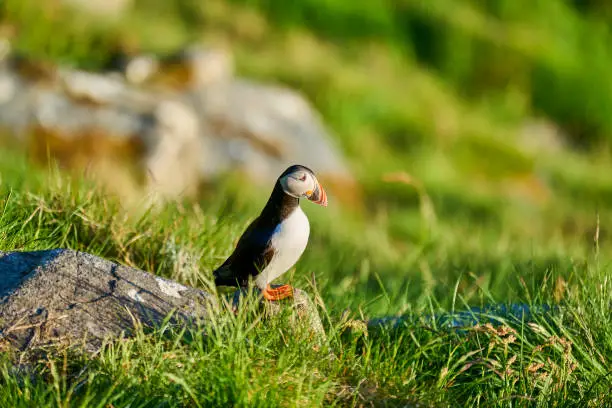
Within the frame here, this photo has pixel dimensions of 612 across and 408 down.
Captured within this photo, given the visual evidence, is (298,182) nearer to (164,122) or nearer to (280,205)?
(280,205)

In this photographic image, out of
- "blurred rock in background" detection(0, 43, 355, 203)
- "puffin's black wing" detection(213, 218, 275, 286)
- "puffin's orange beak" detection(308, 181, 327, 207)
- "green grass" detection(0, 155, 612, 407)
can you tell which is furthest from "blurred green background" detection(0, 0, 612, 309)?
"puffin's orange beak" detection(308, 181, 327, 207)

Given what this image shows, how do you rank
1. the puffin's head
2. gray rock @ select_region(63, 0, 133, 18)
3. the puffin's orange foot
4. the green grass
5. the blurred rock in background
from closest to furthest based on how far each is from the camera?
the green grass < the puffin's head < the puffin's orange foot < the blurred rock in background < gray rock @ select_region(63, 0, 133, 18)

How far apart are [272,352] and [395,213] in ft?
21.0

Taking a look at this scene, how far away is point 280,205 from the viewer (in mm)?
3627

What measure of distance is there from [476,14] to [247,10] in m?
3.93

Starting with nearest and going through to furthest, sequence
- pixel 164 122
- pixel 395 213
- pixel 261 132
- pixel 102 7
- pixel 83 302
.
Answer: pixel 83 302 < pixel 164 122 < pixel 261 132 < pixel 395 213 < pixel 102 7

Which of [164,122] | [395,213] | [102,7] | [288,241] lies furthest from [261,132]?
[288,241]

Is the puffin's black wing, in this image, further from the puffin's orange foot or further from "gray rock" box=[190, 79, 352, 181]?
"gray rock" box=[190, 79, 352, 181]

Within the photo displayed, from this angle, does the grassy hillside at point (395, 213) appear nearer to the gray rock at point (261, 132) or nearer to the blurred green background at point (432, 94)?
the blurred green background at point (432, 94)

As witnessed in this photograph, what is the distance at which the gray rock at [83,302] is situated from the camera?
3.37 meters

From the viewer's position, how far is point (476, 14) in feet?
49.5

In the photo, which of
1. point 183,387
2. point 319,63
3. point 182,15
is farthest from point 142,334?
point 182,15

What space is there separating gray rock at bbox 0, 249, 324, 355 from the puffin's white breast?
0.53ft

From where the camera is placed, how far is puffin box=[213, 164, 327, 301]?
3.58 m
